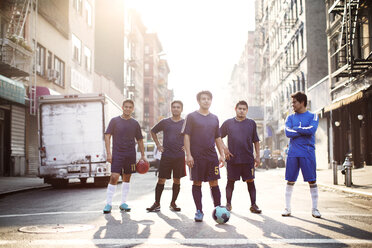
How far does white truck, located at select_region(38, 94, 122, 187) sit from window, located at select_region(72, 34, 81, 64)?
736 inches

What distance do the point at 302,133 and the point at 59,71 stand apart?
2442cm

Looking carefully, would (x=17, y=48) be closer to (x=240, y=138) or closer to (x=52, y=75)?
(x=52, y=75)

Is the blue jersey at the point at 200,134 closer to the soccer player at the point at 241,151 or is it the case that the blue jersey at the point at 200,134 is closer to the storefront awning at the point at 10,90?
the soccer player at the point at 241,151

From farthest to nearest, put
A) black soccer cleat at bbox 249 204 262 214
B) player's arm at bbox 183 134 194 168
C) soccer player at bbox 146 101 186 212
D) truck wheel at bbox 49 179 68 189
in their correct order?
truck wheel at bbox 49 179 68 189 → soccer player at bbox 146 101 186 212 → black soccer cleat at bbox 249 204 262 214 → player's arm at bbox 183 134 194 168

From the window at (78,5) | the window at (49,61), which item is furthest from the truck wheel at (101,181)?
the window at (78,5)

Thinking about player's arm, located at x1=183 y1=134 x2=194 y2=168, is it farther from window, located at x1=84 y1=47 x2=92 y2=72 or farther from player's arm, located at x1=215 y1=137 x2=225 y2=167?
window, located at x1=84 y1=47 x2=92 y2=72

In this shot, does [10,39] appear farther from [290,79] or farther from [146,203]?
[290,79]

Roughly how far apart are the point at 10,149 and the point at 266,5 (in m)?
39.5

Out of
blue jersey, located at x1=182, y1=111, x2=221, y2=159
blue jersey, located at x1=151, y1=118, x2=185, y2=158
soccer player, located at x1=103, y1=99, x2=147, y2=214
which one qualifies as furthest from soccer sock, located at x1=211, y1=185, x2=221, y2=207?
soccer player, located at x1=103, y1=99, x2=147, y2=214

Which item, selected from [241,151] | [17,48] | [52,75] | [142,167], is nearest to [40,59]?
[52,75]

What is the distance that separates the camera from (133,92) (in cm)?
6156

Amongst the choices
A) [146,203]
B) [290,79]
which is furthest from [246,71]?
[146,203]

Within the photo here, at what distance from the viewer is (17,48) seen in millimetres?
19812

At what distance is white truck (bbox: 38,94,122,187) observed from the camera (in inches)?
567
